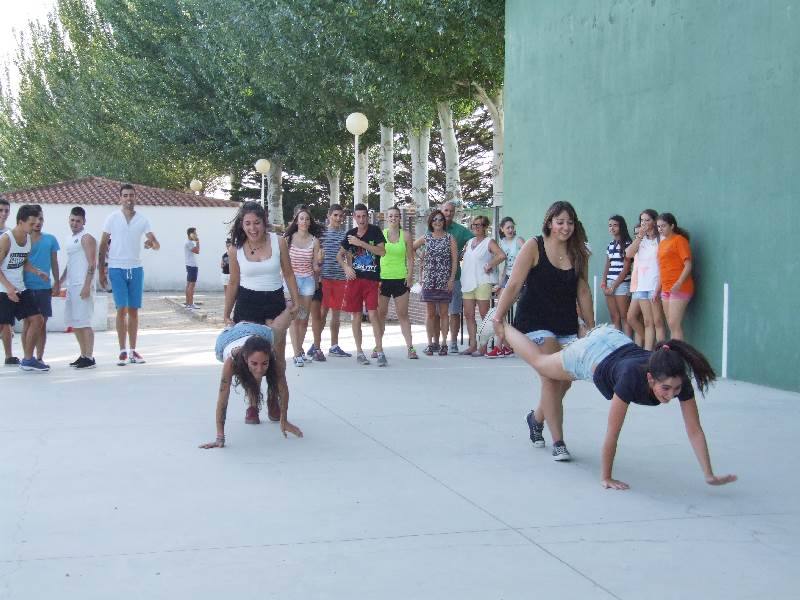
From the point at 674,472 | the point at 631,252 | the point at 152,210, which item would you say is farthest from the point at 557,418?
the point at 152,210

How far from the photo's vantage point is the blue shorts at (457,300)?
13172mm

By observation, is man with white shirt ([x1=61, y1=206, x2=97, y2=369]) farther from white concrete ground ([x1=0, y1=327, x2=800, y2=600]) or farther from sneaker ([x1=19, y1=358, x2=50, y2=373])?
white concrete ground ([x1=0, y1=327, x2=800, y2=600])

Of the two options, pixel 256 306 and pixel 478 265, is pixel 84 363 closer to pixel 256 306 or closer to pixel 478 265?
pixel 256 306

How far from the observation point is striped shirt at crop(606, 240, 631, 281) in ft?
41.1

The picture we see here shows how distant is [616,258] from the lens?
496 inches

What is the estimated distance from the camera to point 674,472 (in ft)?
21.1

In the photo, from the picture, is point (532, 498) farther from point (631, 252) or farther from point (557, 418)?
point (631, 252)

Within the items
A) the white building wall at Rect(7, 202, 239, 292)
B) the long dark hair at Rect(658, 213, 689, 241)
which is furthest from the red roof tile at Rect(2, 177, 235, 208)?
the long dark hair at Rect(658, 213, 689, 241)

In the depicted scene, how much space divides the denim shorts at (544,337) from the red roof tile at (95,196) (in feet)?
96.1

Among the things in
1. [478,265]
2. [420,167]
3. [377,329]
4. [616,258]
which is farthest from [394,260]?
[420,167]

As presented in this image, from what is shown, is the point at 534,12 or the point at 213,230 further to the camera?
the point at 213,230

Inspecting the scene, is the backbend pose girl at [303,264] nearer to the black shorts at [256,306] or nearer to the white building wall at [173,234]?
the black shorts at [256,306]

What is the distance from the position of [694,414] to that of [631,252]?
6441mm

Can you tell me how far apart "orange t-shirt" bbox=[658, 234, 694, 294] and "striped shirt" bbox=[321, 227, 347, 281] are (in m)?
3.50
